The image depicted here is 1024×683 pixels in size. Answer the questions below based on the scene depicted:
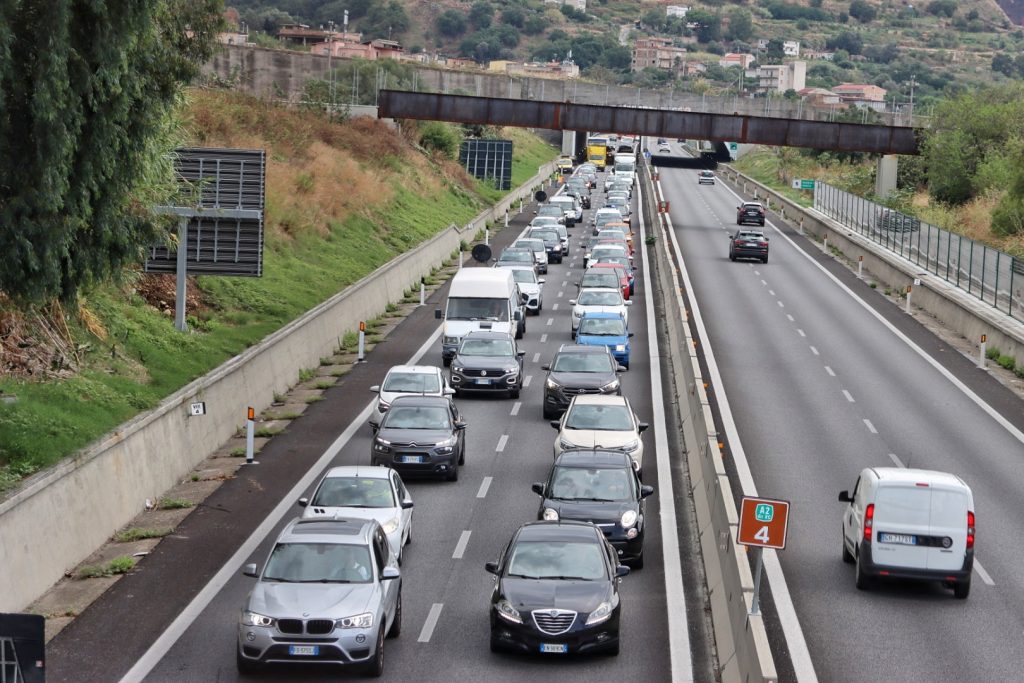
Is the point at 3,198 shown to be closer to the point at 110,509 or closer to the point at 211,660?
the point at 110,509

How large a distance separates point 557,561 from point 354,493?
4.60m

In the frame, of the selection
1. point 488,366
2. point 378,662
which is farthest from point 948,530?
point 488,366

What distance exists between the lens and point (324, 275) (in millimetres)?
48031

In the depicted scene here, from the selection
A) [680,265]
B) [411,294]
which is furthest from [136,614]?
[680,265]

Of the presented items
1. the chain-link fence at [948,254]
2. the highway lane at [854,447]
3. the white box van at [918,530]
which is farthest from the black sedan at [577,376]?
the chain-link fence at [948,254]

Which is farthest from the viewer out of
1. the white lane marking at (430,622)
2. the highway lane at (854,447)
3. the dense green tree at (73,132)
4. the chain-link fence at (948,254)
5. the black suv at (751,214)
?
the black suv at (751,214)

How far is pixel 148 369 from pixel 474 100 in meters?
57.9

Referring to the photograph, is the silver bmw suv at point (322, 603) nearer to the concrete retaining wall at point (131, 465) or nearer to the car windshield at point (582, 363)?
the concrete retaining wall at point (131, 465)

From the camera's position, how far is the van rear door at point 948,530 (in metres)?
18.8

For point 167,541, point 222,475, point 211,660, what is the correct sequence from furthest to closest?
point 222,475, point 167,541, point 211,660

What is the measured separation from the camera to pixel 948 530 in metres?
18.9

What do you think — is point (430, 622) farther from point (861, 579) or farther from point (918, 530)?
point (918, 530)

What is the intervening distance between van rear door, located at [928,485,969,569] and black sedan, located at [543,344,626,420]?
1295 cm

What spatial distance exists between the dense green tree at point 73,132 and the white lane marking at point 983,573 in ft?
44.0
